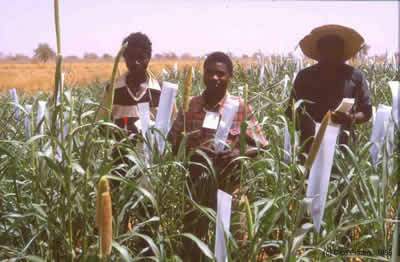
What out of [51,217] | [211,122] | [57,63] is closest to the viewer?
[57,63]

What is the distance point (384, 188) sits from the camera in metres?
0.98

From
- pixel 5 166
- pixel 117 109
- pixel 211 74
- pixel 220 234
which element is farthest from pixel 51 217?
pixel 117 109

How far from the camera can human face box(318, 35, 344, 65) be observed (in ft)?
5.56

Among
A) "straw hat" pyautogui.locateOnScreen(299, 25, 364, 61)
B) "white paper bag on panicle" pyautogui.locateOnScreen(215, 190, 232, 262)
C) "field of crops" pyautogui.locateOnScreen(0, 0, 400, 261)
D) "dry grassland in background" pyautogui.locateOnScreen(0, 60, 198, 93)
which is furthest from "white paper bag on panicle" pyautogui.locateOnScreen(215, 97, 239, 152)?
"straw hat" pyautogui.locateOnScreen(299, 25, 364, 61)

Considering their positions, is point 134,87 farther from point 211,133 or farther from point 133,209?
point 133,209

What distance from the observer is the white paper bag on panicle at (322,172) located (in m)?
0.81

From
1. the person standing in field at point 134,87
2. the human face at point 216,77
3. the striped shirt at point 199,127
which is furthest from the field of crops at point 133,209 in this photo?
the person standing in field at point 134,87

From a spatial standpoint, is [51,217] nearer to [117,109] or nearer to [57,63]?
[57,63]

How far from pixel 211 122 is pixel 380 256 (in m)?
0.62

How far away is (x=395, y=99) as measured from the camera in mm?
995

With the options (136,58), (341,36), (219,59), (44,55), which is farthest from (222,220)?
(44,55)

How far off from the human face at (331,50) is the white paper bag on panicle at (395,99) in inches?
28.6

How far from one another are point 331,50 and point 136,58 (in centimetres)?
87

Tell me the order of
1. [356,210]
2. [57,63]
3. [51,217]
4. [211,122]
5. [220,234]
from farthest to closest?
[211,122]
[356,210]
[51,217]
[220,234]
[57,63]
